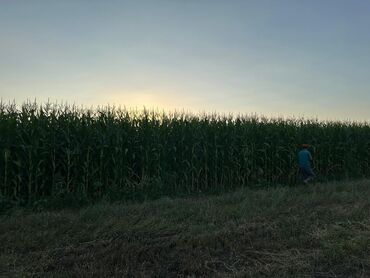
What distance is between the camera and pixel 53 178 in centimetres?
1402

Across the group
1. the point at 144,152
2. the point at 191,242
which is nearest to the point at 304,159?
the point at 144,152

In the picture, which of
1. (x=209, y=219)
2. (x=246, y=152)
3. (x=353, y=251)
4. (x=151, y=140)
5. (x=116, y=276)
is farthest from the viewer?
(x=246, y=152)

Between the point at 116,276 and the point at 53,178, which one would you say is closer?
the point at 116,276

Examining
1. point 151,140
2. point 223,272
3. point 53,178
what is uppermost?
point 151,140

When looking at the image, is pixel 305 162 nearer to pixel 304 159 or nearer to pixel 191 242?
pixel 304 159

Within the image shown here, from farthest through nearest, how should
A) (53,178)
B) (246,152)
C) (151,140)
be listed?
(246,152) → (151,140) → (53,178)

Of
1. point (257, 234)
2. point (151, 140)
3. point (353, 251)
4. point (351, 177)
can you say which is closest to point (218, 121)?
point (151, 140)

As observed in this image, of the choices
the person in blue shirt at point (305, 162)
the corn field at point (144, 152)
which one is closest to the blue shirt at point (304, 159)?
the person in blue shirt at point (305, 162)

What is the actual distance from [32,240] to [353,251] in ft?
17.2

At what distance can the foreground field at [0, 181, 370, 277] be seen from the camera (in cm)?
690

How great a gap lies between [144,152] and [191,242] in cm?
852

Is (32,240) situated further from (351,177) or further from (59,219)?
(351,177)

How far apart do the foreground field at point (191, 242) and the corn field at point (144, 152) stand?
97.3 inches

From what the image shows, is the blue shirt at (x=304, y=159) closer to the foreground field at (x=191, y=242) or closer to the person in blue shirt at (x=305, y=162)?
the person in blue shirt at (x=305, y=162)
